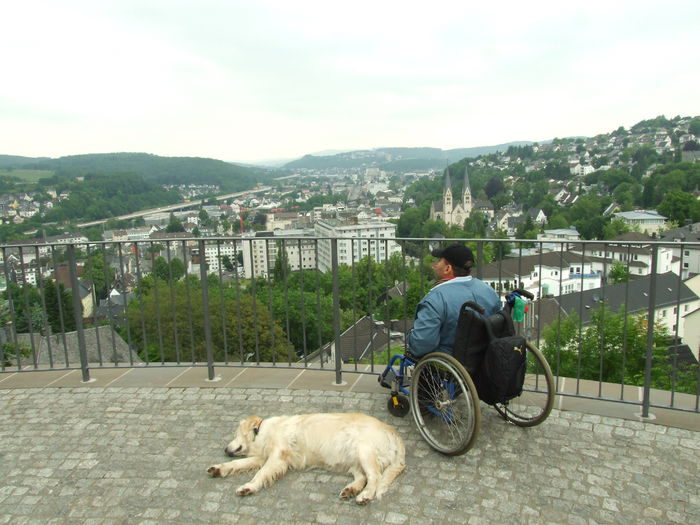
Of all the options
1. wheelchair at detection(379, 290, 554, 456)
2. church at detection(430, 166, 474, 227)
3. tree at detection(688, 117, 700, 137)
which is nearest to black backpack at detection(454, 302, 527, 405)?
wheelchair at detection(379, 290, 554, 456)

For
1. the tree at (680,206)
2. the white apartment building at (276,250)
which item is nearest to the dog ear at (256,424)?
the white apartment building at (276,250)

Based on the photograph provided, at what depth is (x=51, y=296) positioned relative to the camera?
18.6ft

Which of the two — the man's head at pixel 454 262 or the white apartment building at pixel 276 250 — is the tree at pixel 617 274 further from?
the white apartment building at pixel 276 250

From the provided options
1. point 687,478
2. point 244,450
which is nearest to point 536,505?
point 687,478

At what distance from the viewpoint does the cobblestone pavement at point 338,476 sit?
288 cm

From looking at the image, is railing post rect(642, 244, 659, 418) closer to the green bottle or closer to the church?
the green bottle

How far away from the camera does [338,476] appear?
3250mm

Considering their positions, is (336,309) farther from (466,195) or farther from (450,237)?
(466,195)

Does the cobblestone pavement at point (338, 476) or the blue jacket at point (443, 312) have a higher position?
the blue jacket at point (443, 312)

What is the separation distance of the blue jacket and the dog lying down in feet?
2.08

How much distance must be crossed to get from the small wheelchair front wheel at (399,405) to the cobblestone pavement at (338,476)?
0.22ft

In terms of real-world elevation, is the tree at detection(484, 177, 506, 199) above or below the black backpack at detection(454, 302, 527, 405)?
below

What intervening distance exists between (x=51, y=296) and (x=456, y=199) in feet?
451

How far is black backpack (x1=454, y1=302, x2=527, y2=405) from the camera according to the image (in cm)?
323
